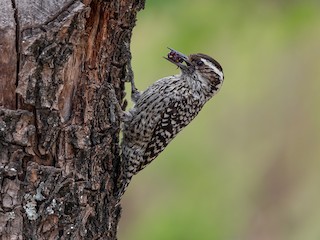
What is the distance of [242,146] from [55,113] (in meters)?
4.20

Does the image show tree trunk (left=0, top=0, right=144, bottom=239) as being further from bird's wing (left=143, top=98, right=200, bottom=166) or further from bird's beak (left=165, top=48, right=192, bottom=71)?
bird's beak (left=165, top=48, right=192, bottom=71)

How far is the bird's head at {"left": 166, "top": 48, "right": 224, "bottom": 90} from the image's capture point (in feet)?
20.1

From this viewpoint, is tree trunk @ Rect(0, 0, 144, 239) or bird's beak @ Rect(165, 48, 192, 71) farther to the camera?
bird's beak @ Rect(165, 48, 192, 71)

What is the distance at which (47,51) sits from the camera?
4250 mm

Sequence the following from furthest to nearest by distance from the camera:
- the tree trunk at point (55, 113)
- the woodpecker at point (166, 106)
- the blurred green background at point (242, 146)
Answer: the blurred green background at point (242, 146)
the woodpecker at point (166, 106)
the tree trunk at point (55, 113)

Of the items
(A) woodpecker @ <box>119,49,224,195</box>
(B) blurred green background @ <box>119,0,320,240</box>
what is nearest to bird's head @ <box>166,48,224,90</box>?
(A) woodpecker @ <box>119,49,224,195</box>

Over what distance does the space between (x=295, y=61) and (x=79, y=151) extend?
3.76m

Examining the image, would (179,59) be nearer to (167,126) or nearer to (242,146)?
(167,126)

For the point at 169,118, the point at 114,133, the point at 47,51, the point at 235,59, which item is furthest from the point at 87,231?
the point at 235,59

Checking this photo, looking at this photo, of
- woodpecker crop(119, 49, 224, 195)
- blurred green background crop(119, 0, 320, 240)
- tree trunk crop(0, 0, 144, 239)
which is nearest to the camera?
tree trunk crop(0, 0, 144, 239)

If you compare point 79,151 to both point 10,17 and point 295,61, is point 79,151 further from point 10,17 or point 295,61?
point 295,61

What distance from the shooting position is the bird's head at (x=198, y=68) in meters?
6.13

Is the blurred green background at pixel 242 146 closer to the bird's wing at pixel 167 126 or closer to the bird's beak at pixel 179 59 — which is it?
the bird's beak at pixel 179 59

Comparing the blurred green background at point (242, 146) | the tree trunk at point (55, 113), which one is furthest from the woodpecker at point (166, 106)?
the tree trunk at point (55, 113)
